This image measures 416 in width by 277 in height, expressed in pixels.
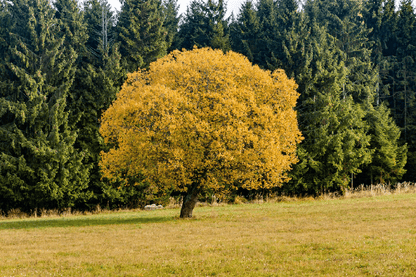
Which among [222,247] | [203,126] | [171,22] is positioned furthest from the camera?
[171,22]

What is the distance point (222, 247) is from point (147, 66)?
98.5 feet

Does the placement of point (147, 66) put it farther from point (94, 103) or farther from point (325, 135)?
point (325, 135)

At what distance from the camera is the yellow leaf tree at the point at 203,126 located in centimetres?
2197

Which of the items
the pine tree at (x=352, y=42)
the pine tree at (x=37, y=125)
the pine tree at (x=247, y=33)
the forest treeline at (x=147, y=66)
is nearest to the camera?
the pine tree at (x=37, y=125)

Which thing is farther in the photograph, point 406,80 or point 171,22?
point 171,22

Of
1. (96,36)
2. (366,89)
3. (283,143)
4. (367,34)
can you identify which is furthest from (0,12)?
(367,34)

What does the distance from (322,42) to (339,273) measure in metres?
37.9

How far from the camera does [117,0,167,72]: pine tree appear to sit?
42969 mm

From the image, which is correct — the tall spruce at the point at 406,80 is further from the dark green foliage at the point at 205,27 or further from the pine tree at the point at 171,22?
the pine tree at the point at 171,22

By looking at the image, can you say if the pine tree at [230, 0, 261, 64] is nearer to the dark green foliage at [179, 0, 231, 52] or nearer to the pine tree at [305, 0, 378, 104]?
the dark green foliage at [179, 0, 231, 52]

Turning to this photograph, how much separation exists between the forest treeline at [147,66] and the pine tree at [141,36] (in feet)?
0.44

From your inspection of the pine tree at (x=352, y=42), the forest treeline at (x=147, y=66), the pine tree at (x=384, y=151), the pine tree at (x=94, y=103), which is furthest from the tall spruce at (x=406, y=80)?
the pine tree at (x=94, y=103)

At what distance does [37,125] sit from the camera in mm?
34875

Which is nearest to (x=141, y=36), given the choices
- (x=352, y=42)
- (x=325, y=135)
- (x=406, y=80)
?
(x=325, y=135)
